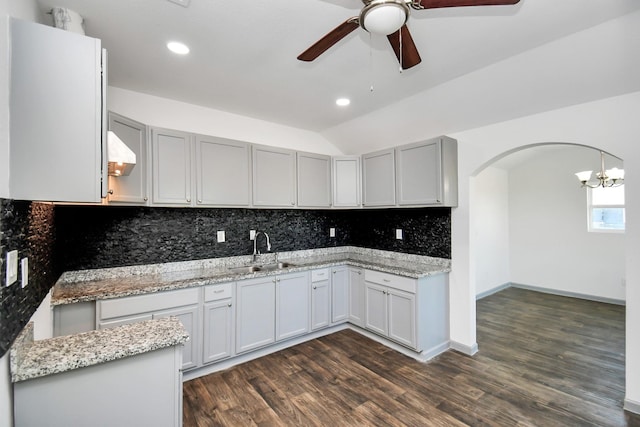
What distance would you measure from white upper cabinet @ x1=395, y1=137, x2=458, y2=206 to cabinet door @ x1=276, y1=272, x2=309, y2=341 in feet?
4.99

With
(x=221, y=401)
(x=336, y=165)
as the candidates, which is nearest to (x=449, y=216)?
(x=336, y=165)

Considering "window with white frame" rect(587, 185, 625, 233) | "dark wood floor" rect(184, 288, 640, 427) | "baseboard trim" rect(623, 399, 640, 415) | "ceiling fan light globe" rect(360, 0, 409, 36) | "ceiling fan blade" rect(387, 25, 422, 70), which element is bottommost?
"dark wood floor" rect(184, 288, 640, 427)

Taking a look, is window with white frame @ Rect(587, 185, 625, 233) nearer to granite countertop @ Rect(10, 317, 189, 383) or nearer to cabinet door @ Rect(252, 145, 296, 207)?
cabinet door @ Rect(252, 145, 296, 207)

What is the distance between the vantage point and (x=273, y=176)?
11.3 ft

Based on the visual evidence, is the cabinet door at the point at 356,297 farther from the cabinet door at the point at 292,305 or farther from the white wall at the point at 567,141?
the white wall at the point at 567,141

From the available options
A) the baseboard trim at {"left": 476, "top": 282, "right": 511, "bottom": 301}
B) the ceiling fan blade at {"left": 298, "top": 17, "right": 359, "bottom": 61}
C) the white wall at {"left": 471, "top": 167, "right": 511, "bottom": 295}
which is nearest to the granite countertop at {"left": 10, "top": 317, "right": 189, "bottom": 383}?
the ceiling fan blade at {"left": 298, "top": 17, "right": 359, "bottom": 61}

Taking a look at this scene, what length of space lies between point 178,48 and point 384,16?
1598mm

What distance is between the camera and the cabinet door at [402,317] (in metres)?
2.99

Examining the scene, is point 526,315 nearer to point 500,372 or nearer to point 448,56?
point 500,372

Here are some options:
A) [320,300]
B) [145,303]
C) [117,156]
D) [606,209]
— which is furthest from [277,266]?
[606,209]

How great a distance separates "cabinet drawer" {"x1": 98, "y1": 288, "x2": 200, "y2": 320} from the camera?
7.39ft

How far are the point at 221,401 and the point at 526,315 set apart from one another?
4368mm

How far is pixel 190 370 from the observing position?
2.62 meters

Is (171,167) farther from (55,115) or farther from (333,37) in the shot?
(333,37)
